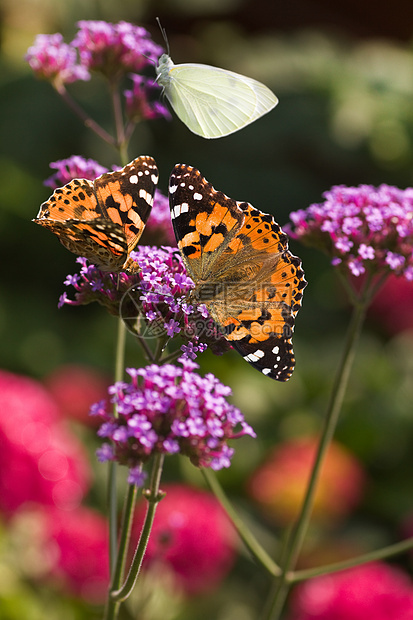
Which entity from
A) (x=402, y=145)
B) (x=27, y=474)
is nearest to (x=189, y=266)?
A: (x=27, y=474)

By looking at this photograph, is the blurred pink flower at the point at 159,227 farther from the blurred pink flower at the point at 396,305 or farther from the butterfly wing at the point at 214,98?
the blurred pink flower at the point at 396,305

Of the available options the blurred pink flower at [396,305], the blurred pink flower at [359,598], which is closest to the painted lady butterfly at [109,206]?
the blurred pink flower at [359,598]

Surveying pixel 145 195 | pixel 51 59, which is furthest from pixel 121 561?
pixel 51 59

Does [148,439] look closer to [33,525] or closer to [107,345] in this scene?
[33,525]

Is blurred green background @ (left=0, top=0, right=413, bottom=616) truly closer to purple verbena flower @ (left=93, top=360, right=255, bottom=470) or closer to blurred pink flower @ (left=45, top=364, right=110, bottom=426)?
blurred pink flower @ (left=45, top=364, right=110, bottom=426)

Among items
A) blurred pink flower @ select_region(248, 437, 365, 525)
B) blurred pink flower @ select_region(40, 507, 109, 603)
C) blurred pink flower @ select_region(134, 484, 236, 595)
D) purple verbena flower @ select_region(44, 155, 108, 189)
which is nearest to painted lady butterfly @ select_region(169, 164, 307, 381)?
purple verbena flower @ select_region(44, 155, 108, 189)

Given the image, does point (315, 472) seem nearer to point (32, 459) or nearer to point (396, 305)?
point (32, 459)

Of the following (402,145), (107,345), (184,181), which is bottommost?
(107,345)
